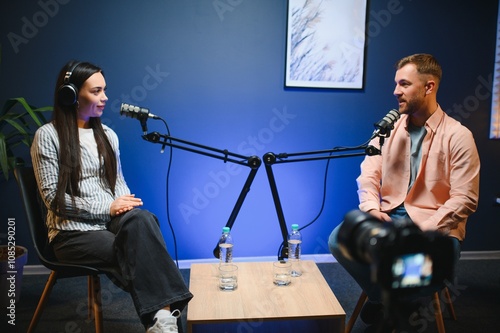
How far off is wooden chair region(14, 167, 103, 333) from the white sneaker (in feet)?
1.00

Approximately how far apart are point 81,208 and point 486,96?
8.94ft

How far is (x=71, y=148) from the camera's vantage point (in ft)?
6.84

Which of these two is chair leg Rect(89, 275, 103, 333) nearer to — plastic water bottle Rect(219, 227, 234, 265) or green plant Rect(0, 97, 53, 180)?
plastic water bottle Rect(219, 227, 234, 265)

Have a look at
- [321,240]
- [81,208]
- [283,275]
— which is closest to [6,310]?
[81,208]

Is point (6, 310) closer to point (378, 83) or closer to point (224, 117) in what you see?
point (224, 117)

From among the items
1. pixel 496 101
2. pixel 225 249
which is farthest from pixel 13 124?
pixel 496 101

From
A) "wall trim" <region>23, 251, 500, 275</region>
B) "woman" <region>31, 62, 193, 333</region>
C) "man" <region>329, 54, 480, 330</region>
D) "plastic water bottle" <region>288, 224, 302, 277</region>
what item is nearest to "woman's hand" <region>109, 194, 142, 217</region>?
"woman" <region>31, 62, 193, 333</region>

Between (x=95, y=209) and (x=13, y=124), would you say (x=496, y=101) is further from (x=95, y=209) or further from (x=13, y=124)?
(x=13, y=124)

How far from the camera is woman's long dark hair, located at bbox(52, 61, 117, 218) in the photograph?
6.61 ft

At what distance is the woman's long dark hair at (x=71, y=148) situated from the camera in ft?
6.61

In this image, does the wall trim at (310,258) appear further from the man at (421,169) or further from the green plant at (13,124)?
the man at (421,169)

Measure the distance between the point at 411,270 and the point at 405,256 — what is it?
0.11 feet

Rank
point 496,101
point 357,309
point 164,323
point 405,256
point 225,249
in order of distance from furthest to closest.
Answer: point 496,101
point 225,249
point 357,309
point 164,323
point 405,256

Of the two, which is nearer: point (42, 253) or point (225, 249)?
point (42, 253)
